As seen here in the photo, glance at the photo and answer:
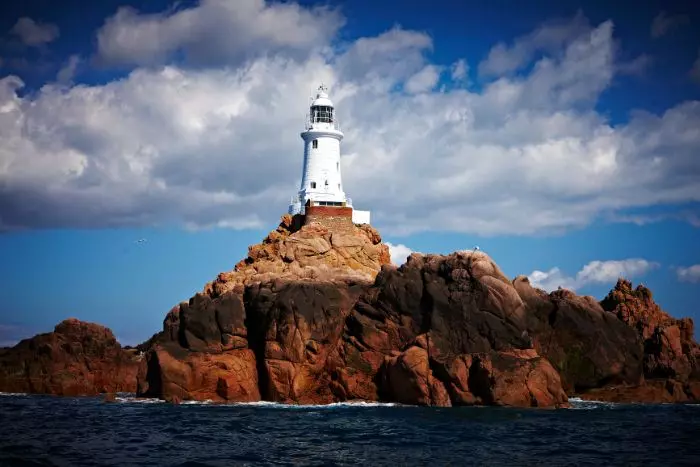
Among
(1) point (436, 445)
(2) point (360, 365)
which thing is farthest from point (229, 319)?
(1) point (436, 445)

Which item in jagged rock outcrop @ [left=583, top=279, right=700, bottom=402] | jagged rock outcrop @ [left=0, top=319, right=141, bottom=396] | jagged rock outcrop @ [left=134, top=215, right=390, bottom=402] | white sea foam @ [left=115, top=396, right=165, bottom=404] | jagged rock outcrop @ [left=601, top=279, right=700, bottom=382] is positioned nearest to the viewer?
jagged rock outcrop @ [left=134, top=215, right=390, bottom=402]

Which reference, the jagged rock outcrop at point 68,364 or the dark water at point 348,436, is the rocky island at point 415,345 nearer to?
the dark water at point 348,436

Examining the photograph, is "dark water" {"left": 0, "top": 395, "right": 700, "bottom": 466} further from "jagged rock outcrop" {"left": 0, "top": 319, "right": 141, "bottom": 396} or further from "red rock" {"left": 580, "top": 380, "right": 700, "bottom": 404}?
"jagged rock outcrop" {"left": 0, "top": 319, "right": 141, "bottom": 396}

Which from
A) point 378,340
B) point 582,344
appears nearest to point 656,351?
point 582,344

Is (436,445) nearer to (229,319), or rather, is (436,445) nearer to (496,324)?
(496,324)

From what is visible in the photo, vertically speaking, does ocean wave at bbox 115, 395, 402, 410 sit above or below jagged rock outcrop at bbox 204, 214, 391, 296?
below

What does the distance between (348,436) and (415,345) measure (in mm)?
12739

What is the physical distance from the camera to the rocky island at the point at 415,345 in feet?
151

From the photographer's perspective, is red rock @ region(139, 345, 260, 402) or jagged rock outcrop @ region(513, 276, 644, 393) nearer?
red rock @ region(139, 345, 260, 402)

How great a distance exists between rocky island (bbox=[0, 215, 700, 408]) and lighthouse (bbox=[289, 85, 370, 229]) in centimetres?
1415

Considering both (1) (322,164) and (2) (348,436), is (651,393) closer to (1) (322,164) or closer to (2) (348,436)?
(2) (348,436)

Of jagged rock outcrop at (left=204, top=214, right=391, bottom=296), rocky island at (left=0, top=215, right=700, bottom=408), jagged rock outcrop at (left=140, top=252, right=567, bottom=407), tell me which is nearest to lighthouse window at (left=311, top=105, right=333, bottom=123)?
jagged rock outcrop at (left=204, top=214, right=391, bottom=296)

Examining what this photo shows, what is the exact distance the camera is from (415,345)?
1859 inches

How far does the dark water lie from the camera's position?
29891 mm
